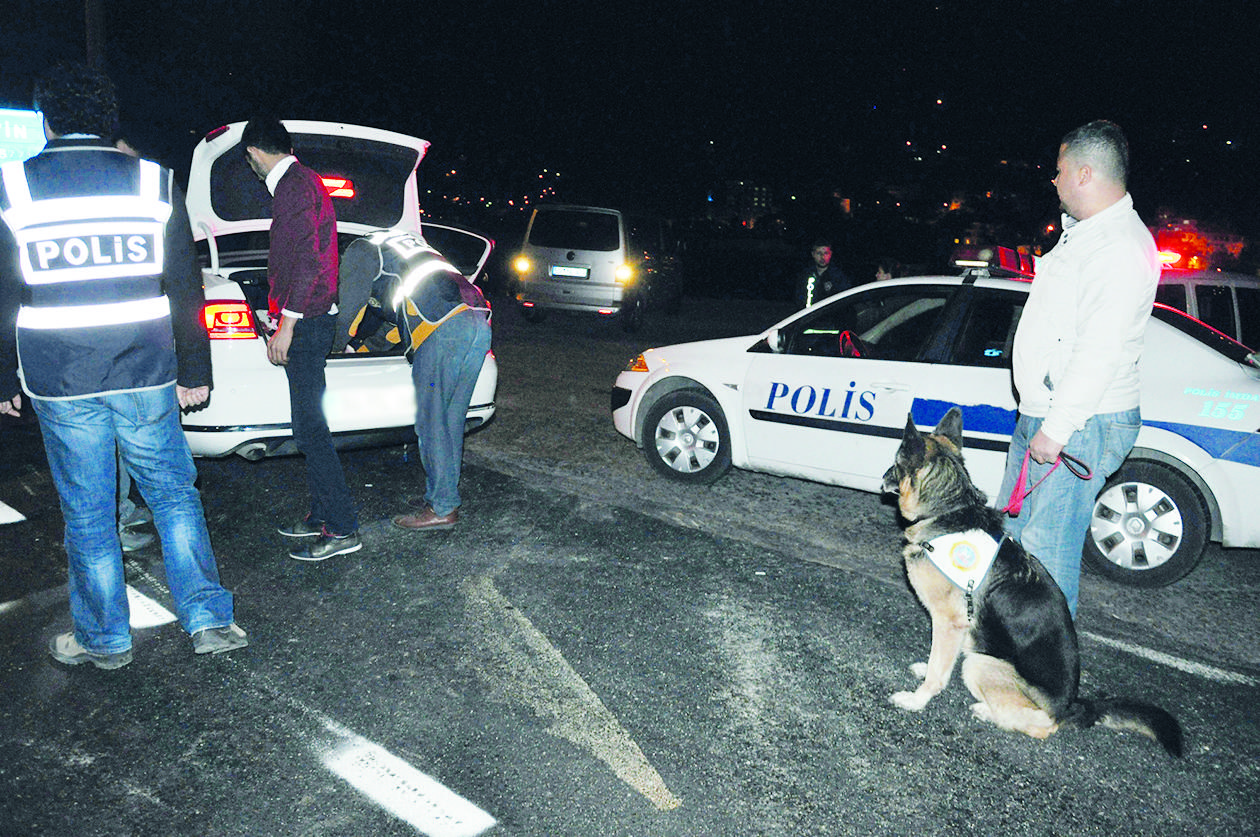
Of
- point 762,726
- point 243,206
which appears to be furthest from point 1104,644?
point 243,206

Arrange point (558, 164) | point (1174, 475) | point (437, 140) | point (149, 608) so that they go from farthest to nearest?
point (558, 164) < point (437, 140) < point (1174, 475) < point (149, 608)

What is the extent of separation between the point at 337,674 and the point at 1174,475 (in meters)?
4.04

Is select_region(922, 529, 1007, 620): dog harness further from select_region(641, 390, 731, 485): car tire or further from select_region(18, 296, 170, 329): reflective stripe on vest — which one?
select_region(18, 296, 170, 329): reflective stripe on vest

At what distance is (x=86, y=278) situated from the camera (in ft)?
9.58

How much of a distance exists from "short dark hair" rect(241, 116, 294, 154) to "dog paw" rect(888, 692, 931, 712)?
358cm

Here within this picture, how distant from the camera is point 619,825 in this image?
2504 mm

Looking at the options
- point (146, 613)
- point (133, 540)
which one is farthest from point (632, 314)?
point (146, 613)

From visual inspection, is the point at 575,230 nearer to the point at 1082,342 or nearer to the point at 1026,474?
the point at 1026,474

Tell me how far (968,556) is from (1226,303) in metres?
5.57

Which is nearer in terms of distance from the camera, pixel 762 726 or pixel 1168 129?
pixel 762 726

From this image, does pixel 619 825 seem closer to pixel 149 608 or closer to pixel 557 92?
pixel 149 608

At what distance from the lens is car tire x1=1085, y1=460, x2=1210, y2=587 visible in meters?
4.29

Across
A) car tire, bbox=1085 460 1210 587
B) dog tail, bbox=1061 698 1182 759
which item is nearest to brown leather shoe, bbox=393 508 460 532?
dog tail, bbox=1061 698 1182 759

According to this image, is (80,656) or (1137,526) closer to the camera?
(80,656)
